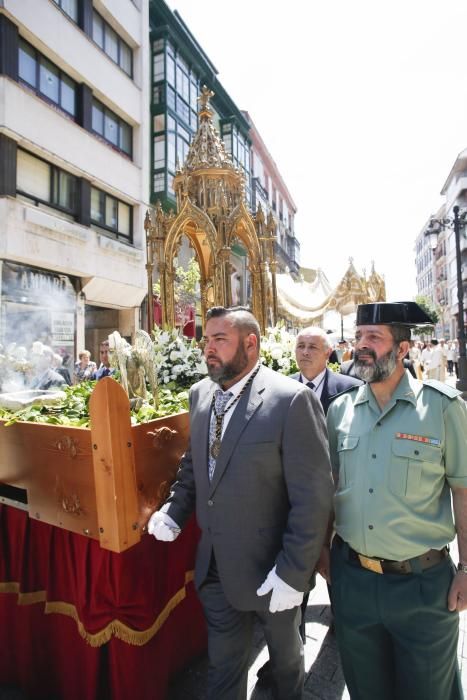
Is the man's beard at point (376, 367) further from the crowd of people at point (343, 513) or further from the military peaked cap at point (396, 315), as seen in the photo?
the military peaked cap at point (396, 315)

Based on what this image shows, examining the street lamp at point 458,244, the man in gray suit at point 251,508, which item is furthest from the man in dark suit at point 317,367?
the street lamp at point 458,244

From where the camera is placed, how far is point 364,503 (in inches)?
Answer: 67.2

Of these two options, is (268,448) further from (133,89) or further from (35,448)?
(133,89)

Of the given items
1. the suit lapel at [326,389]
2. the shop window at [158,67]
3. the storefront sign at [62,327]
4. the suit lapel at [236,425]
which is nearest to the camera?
the suit lapel at [236,425]

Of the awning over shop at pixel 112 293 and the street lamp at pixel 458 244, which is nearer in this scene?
the street lamp at pixel 458 244

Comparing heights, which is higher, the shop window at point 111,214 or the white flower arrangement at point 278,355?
the shop window at point 111,214

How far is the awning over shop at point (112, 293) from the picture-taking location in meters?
14.4

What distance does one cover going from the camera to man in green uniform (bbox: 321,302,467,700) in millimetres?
1589

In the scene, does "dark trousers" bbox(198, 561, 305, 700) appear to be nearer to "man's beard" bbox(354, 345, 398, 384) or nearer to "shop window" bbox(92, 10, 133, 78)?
"man's beard" bbox(354, 345, 398, 384)

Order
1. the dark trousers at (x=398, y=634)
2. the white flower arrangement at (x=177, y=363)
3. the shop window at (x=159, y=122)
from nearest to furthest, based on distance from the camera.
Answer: the dark trousers at (x=398, y=634), the white flower arrangement at (x=177, y=363), the shop window at (x=159, y=122)

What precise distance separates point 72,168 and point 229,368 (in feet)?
46.2

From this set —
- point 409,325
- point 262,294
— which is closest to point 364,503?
point 409,325

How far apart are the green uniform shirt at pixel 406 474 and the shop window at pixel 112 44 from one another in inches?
708

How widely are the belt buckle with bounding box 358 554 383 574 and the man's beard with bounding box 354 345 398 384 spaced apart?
29.6 inches
